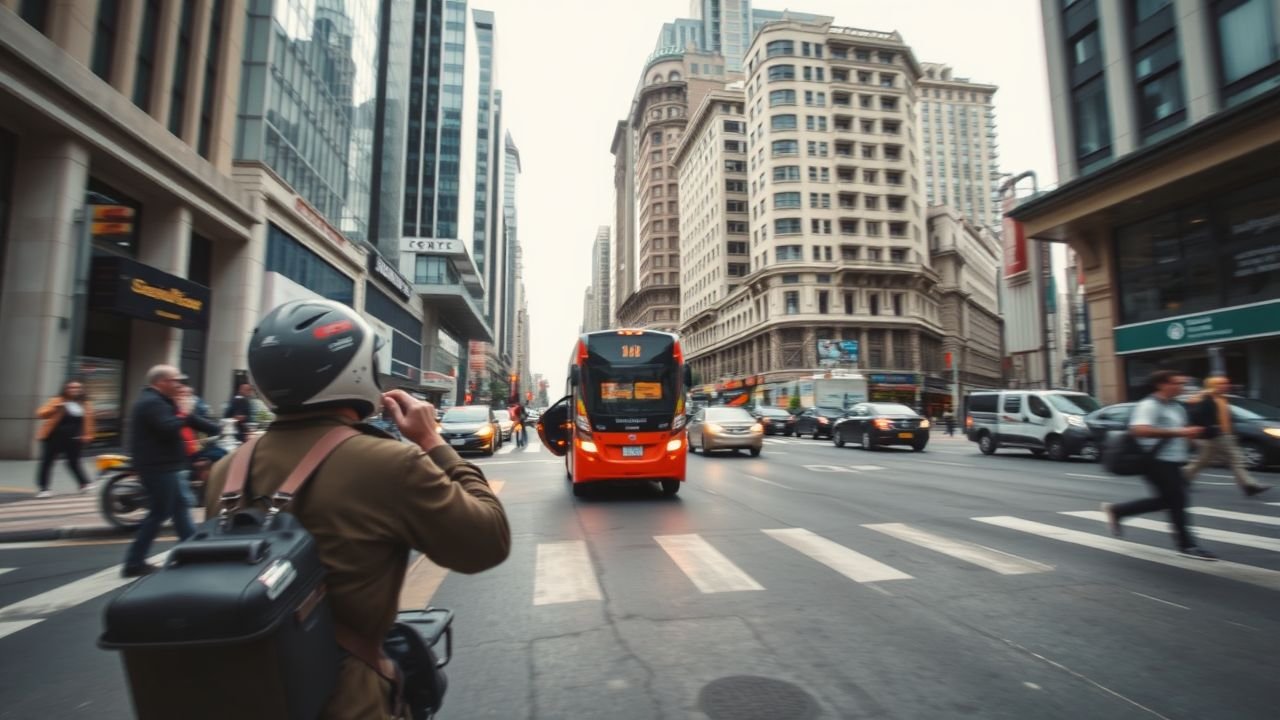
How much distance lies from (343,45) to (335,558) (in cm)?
3930

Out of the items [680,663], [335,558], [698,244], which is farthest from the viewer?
[698,244]

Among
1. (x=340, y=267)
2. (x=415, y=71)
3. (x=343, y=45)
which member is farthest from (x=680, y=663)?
(x=415, y=71)

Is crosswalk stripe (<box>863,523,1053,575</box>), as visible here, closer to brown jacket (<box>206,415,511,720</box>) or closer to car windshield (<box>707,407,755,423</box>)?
brown jacket (<box>206,415,511,720</box>)

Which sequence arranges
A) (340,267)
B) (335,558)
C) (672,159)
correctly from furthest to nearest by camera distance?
(672,159), (340,267), (335,558)

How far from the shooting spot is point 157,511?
18.2 ft

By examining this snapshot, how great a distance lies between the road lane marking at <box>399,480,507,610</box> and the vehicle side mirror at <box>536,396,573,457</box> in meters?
5.45

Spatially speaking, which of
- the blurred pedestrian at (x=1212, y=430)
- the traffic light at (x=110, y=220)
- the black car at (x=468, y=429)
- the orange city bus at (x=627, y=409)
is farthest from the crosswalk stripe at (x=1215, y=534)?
the traffic light at (x=110, y=220)

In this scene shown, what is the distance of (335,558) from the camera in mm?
1473

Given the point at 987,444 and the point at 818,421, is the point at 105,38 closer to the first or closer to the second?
the point at 987,444

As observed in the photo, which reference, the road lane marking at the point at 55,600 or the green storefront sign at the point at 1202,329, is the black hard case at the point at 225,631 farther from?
the green storefront sign at the point at 1202,329

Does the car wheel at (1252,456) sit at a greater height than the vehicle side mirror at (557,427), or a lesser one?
lesser

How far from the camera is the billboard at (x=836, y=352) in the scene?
58.1 metres

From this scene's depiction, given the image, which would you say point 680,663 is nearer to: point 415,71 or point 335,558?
point 335,558

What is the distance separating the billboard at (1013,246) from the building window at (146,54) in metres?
32.9
